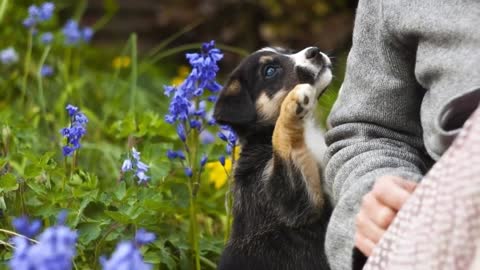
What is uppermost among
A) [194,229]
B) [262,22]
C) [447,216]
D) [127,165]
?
[262,22]

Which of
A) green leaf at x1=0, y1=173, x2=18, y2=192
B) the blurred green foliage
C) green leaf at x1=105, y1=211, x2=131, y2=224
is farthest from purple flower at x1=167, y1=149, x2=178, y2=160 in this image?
green leaf at x1=0, y1=173, x2=18, y2=192

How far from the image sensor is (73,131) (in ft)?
9.23

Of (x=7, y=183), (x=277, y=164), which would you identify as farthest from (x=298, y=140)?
(x=7, y=183)

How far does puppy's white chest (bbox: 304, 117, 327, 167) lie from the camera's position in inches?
118

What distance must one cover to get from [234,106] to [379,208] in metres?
1.40

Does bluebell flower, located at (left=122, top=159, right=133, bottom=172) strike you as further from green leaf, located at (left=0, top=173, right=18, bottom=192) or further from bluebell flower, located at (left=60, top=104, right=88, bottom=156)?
green leaf, located at (left=0, top=173, right=18, bottom=192)

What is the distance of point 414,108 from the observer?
224cm

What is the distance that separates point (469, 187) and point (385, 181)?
28 centimetres

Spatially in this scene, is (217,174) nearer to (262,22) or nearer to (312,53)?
(312,53)

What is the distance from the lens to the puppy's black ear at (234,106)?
3186 mm

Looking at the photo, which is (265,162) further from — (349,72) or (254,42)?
(254,42)

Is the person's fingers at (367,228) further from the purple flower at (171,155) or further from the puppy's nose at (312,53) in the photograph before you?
the puppy's nose at (312,53)

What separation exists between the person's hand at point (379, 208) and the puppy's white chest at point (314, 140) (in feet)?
3.20

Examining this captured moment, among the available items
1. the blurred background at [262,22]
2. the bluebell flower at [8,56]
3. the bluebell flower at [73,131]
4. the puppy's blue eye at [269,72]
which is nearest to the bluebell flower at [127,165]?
the bluebell flower at [73,131]
